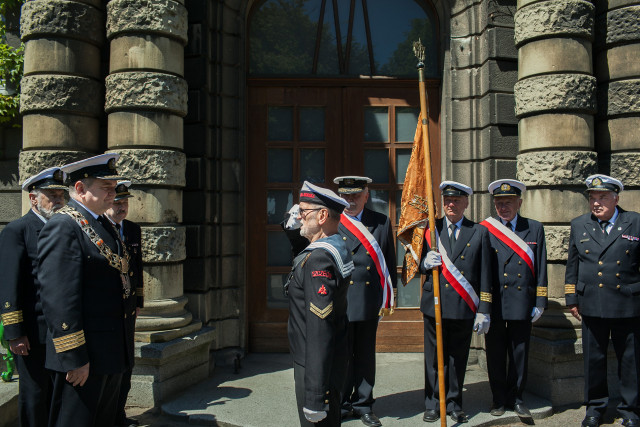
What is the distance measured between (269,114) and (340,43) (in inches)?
50.7

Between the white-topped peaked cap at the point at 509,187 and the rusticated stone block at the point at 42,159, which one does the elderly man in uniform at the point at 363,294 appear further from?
the rusticated stone block at the point at 42,159

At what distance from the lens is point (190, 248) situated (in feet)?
20.9

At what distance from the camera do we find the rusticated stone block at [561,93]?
5887 millimetres

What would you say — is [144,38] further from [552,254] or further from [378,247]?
[552,254]

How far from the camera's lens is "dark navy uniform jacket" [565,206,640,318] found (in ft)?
15.8

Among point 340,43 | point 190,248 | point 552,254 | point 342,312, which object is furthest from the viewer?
point 340,43

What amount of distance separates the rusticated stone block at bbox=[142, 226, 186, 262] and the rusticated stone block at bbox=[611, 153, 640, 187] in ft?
15.5

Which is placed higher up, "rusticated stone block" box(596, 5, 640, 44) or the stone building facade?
"rusticated stone block" box(596, 5, 640, 44)

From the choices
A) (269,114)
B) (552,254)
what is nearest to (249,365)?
(269,114)

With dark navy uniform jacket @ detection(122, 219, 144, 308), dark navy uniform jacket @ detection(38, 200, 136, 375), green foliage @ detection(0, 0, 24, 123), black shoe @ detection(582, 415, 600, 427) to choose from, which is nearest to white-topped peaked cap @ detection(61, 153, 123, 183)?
dark navy uniform jacket @ detection(38, 200, 136, 375)

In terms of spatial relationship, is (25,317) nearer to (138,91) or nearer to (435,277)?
(138,91)

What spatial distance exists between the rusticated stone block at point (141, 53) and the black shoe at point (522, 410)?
15.1 ft

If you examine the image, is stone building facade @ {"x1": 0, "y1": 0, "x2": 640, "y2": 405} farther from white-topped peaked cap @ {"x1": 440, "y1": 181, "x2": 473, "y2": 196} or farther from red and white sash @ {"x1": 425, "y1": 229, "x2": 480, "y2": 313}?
white-topped peaked cap @ {"x1": 440, "y1": 181, "x2": 473, "y2": 196}

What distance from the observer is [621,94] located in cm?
609
